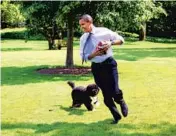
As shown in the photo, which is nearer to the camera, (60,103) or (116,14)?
(60,103)

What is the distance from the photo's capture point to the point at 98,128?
340 inches

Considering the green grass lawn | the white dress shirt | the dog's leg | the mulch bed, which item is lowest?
the mulch bed

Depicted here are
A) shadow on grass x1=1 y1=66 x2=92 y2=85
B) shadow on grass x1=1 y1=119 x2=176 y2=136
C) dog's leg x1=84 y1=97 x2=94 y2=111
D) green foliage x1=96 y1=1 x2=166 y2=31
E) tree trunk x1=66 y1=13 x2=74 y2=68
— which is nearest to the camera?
shadow on grass x1=1 y1=119 x2=176 y2=136

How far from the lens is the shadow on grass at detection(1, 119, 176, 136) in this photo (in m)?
8.23

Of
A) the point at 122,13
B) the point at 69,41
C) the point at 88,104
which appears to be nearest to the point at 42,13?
the point at 69,41

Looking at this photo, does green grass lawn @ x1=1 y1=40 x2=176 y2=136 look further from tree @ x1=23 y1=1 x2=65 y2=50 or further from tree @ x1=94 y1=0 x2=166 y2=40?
tree @ x1=23 y1=1 x2=65 y2=50

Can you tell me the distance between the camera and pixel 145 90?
44.5 feet

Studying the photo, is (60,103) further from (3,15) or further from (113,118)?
(3,15)

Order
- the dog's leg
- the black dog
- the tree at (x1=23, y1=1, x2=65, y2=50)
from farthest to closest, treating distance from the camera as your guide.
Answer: the tree at (x1=23, y1=1, x2=65, y2=50)
the dog's leg
the black dog

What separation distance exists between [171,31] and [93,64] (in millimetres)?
40957

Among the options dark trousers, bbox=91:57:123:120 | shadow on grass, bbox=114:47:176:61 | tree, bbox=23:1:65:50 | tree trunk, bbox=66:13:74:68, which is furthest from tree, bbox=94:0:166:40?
dark trousers, bbox=91:57:123:120

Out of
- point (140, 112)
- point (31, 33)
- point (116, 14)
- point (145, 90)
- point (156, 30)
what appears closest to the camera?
point (140, 112)

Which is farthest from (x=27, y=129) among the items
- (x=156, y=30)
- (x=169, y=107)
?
(x=156, y=30)

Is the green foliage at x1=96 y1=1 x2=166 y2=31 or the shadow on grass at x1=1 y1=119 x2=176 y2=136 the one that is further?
the green foliage at x1=96 y1=1 x2=166 y2=31
